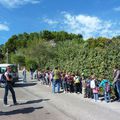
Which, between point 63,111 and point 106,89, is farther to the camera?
point 106,89

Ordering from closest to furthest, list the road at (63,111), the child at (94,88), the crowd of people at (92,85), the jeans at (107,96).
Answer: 1. the road at (63,111)
2. the jeans at (107,96)
3. the crowd of people at (92,85)
4. the child at (94,88)

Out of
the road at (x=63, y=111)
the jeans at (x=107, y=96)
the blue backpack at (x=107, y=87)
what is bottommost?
the road at (x=63, y=111)

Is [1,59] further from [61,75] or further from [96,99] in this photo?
[96,99]

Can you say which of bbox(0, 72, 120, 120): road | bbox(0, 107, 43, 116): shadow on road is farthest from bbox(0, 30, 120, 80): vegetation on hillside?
bbox(0, 107, 43, 116): shadow on road

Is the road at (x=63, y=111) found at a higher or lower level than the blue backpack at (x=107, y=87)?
lower

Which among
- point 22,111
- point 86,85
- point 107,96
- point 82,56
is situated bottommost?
point 22,111

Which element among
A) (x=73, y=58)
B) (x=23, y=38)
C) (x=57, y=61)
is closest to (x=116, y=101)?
(x=73, y=58)

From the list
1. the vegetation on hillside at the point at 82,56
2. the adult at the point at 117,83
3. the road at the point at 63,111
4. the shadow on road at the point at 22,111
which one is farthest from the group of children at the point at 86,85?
the shadow on road at the point at 22,111

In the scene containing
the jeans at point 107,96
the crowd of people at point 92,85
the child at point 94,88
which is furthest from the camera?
the child at point 94,88

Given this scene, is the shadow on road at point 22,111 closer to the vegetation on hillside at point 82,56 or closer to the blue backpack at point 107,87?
the blue backpack at point 107,87

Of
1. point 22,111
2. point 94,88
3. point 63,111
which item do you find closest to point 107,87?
point 94,88

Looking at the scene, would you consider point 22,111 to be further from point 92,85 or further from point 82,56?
point 82,56

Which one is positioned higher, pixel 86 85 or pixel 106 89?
pixel 86 85

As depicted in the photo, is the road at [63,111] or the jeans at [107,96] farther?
the jeans at [107,96]
